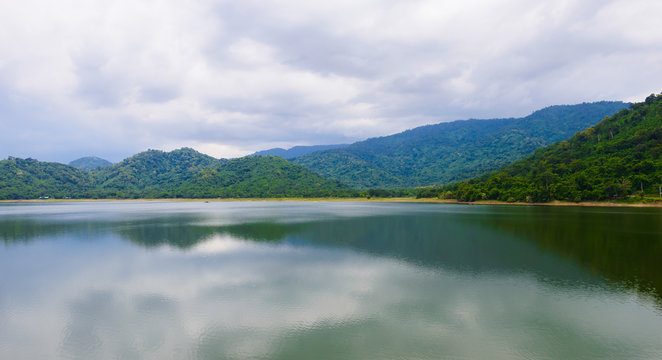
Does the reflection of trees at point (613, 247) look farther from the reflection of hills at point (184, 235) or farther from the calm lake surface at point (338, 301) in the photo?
the reflection of hills at point (184, 235)

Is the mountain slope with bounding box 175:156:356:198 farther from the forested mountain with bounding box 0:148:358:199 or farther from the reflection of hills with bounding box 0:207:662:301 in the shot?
the reflection of hills with bounding box 0:207:662:301

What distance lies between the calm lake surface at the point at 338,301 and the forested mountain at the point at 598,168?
54786mm

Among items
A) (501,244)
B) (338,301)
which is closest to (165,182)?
(501,244)

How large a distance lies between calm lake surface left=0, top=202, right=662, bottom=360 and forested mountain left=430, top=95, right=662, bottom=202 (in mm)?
54786

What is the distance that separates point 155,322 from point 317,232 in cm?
2481

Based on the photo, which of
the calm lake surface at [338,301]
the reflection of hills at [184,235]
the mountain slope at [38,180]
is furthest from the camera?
the mountain slope at [38,180]

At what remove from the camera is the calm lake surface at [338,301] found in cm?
1007

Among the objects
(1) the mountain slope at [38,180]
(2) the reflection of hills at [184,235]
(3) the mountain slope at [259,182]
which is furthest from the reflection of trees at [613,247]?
(1) the mountain slope at [38,180]

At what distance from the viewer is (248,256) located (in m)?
24.0

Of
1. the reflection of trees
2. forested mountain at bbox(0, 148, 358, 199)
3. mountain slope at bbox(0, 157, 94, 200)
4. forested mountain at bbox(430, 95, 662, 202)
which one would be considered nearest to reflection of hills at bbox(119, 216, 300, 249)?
the reflection of trees

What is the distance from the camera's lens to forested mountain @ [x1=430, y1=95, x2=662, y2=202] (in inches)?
2741

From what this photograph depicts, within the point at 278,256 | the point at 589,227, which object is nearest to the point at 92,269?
the point at 278,256

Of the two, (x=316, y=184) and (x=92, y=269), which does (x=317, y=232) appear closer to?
(x=92, y=269)

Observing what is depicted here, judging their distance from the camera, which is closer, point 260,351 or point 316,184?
point 260,351
